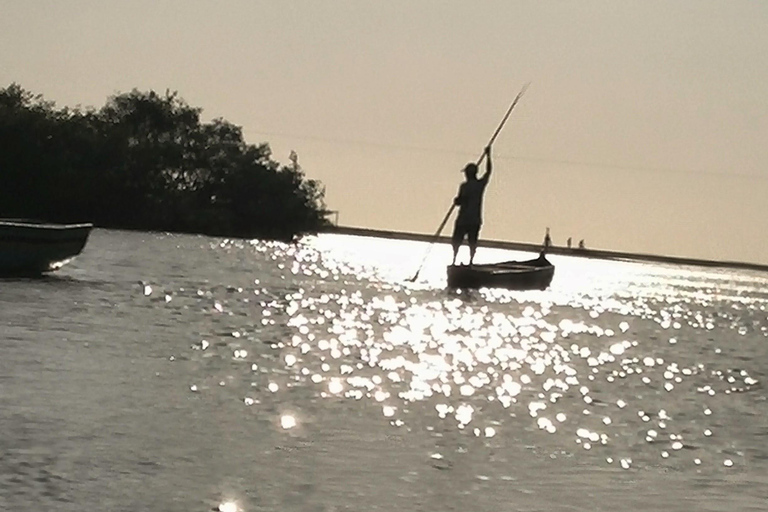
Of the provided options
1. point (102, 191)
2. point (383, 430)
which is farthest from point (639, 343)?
point (102, 191)

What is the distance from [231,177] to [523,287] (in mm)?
69072

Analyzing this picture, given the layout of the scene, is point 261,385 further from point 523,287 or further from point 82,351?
point 523,287

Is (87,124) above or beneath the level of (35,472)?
above

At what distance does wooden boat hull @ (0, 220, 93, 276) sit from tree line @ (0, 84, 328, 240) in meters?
55.0

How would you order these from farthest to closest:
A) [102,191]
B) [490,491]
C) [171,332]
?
1. [102,191]
2. [171,332]
3. [490,491]

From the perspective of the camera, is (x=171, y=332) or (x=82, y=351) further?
(x=171, y=332)

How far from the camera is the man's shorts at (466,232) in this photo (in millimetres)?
45625

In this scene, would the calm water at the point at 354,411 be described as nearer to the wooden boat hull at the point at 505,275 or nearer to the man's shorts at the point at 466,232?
the wooden boat hull at the point at 505,275

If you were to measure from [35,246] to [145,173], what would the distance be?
2959 inches

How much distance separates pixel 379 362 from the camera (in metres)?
22.1

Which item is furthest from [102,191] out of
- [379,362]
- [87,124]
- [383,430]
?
[383,430]

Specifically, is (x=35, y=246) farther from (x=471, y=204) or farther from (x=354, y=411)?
(x=354, y=411)

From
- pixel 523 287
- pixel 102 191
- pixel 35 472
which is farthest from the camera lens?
pixel 102 191

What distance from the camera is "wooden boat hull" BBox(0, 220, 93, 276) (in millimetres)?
34094
